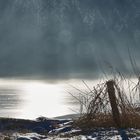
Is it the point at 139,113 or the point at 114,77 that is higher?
the point at 114,77

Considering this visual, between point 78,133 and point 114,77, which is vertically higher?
point 114,77

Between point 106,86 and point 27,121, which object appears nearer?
point 106,86

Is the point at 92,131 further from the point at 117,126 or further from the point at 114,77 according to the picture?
the point at 114,77

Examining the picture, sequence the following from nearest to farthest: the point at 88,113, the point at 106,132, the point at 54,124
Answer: the point at 106,132 < the point at 88,113 < the point at 54,124

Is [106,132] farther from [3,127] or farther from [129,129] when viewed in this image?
[3,127]

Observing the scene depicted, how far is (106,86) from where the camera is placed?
9211 mm

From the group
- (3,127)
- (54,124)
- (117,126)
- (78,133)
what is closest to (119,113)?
(117,126)

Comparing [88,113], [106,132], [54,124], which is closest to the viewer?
[106,132]

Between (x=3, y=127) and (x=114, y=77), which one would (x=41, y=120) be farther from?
(x=114, y=77)

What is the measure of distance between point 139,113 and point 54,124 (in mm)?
3188

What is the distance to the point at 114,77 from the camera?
9461 millimetres

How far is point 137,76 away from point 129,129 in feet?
3.73

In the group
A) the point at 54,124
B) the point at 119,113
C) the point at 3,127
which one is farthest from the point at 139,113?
the point at 3,127

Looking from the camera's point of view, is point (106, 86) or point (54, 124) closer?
point (106, 86)
